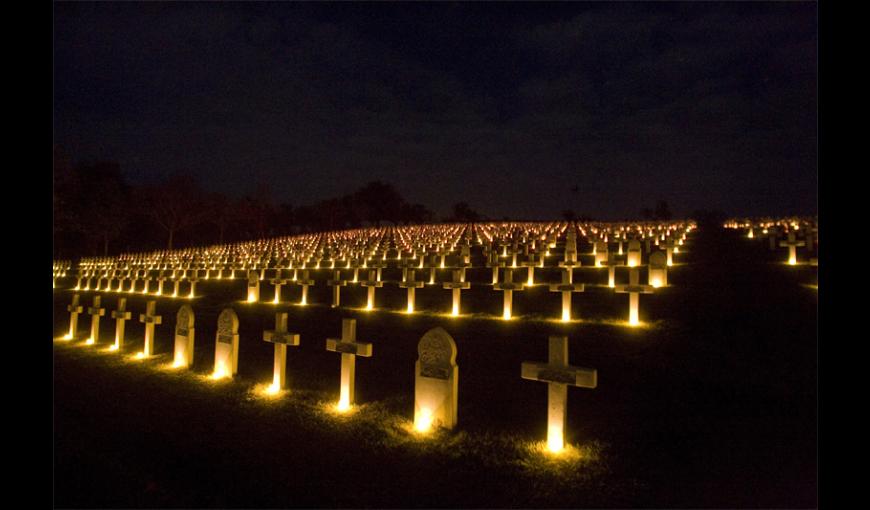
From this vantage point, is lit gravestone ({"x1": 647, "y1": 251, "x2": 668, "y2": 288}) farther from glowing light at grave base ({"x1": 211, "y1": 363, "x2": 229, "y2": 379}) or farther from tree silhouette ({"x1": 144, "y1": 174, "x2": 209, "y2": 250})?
tree silhouette ({"x1": 144, "y1": 174, "x2": 209, "y2": 250})

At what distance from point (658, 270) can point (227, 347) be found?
31.6 feet

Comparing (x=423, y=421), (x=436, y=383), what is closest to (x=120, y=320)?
(x=423, y=421)

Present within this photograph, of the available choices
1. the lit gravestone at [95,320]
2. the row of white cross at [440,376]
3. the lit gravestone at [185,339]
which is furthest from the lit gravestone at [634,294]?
the lit gravestone at [95,320]

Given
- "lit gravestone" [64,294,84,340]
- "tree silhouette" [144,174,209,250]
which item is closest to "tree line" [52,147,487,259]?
"tree silhouette" [144,174,209,250]

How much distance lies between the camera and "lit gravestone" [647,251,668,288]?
36.6 ft

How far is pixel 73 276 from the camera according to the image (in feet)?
89.2

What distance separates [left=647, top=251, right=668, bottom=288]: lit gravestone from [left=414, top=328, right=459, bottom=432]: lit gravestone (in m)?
7.85

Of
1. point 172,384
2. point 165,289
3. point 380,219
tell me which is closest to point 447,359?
point 172,384

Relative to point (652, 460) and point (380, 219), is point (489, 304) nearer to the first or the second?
point (652, 460)

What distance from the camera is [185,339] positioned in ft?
28.3

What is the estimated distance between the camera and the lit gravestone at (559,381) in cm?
458

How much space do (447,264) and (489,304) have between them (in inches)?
284

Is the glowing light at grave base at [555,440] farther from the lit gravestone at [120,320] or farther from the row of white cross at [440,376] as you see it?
the lit gravestone at [120,320]

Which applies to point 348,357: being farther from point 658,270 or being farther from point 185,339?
point 658,270
